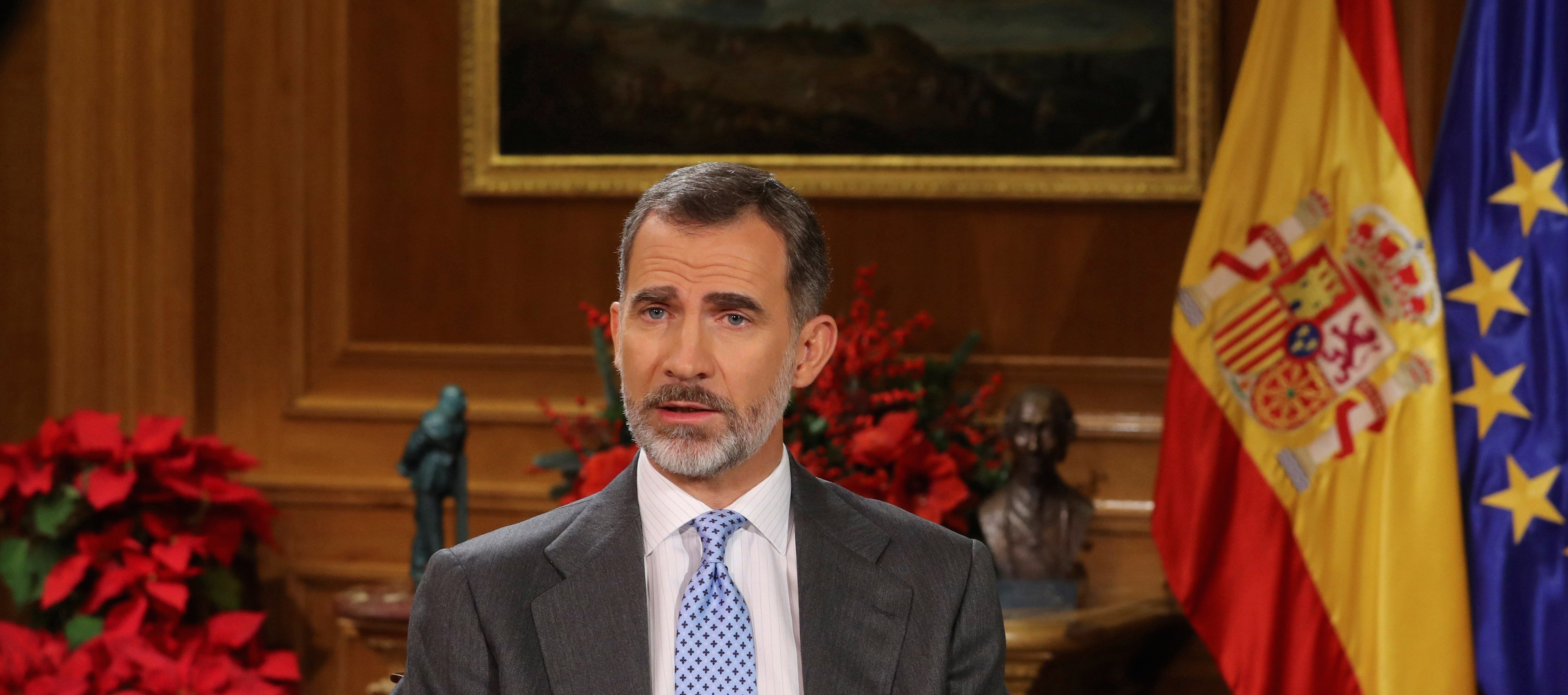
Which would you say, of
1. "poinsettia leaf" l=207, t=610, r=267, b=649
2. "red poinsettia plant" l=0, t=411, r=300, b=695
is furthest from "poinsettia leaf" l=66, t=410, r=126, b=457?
"poinsettia leaf" l=207, t=610, r=267, b=649

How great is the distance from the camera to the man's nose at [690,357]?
157 centimetres

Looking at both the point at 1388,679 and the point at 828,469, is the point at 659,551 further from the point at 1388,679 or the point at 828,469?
the point at 1388,679

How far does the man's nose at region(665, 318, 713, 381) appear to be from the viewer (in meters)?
1.57

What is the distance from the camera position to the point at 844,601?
1.64 m

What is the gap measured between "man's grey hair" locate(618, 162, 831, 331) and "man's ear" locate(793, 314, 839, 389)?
0.02 metres

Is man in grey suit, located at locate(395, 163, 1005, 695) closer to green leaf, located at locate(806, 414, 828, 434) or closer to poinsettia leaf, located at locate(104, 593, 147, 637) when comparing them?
green leaf, located at locate(806, 414, 828, 434)

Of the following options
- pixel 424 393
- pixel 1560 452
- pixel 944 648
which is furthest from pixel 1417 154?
pixel 424 393

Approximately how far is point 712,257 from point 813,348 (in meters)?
0.22

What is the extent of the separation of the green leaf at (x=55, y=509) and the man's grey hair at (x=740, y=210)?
7.60 ft

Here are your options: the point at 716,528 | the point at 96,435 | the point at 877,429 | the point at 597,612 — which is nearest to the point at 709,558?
the point at 716,528

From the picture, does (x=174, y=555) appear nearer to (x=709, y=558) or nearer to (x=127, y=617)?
(x=127, y=617)

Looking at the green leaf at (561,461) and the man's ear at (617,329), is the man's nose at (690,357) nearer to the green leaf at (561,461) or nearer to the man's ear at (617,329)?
the man's ear at (617,329)

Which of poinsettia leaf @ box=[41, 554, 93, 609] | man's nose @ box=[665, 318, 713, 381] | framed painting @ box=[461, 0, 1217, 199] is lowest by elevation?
poinsettia leaf @ box=[41, 554, 93, 609]

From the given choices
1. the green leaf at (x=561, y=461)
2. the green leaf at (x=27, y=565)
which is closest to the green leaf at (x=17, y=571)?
the green leaf at (x=27, y=565)
